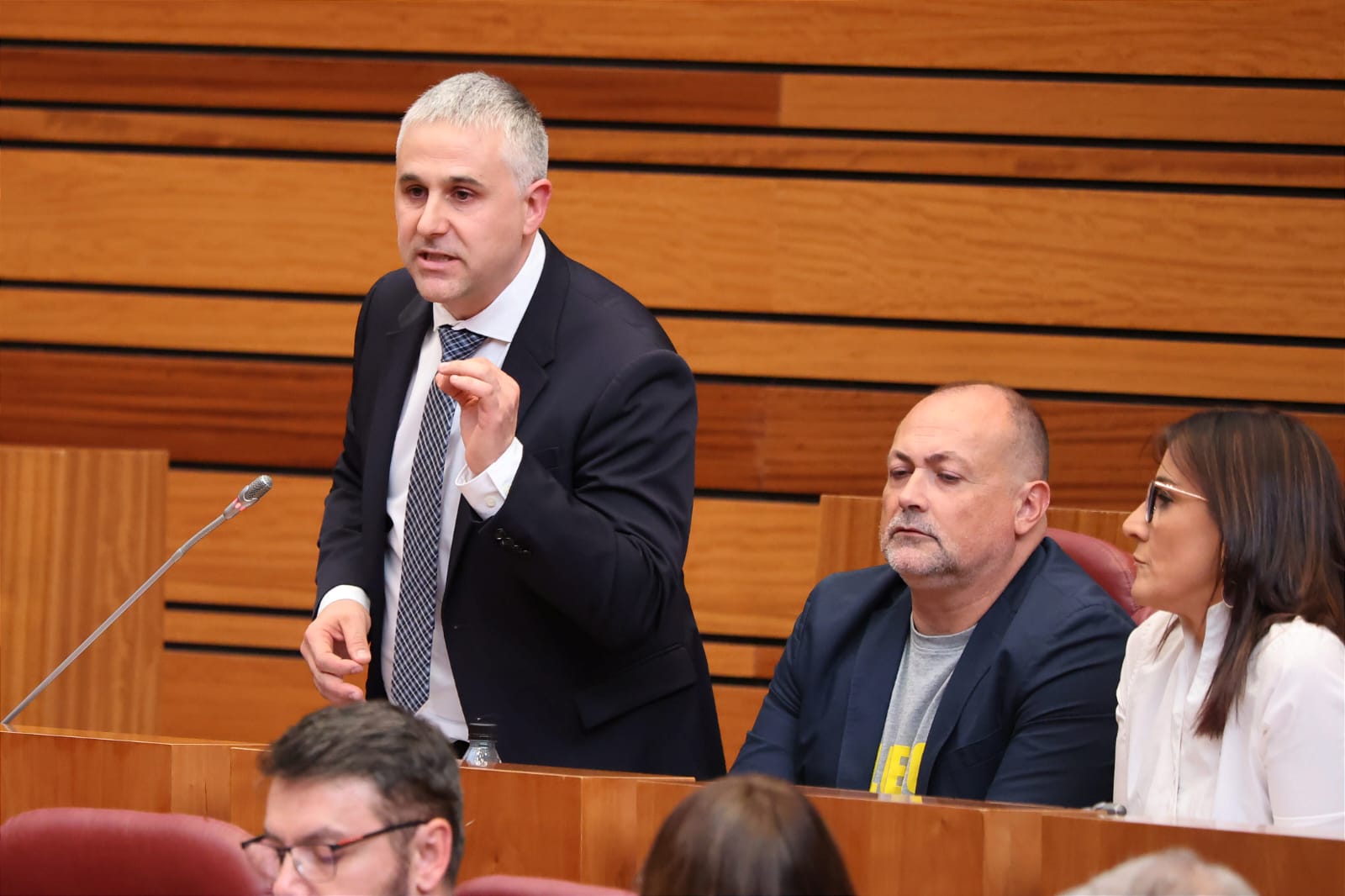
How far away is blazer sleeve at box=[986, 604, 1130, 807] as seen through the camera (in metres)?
2.06

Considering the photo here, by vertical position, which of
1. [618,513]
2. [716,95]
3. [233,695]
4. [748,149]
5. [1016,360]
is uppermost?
[716,95]

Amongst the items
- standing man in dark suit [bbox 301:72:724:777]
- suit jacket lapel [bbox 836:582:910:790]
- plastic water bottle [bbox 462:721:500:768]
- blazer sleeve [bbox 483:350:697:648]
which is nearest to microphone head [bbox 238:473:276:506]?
standing man in dark suit [bbox 301:72:724:777]

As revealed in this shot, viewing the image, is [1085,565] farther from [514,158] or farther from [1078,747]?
[514,158]

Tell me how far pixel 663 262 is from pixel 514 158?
150 centimetres

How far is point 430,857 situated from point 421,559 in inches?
29.3

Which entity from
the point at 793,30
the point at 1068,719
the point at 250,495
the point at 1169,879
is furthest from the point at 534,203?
the point at 793,30

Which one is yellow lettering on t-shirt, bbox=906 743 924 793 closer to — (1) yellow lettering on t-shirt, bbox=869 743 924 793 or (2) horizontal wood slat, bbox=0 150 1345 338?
(1) yellow lettering on t-shirt, bbox=869 743 924 793

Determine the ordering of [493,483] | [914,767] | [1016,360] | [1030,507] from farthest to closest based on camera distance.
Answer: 1. [1016,360]
2. [1030,507]
3. [914,767]
4. [493,483]

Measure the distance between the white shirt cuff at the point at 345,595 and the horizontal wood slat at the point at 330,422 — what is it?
60.2 inches

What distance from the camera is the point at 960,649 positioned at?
2236 millimetres

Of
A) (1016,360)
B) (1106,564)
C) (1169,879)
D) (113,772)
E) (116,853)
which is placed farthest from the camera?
(1016,360)

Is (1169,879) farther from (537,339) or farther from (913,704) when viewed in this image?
(537,339)

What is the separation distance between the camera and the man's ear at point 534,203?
218 centimetres

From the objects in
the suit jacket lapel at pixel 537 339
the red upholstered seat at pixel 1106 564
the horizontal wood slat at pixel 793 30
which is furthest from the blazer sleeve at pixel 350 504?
the horizontal wood slat at pixel 793 30
